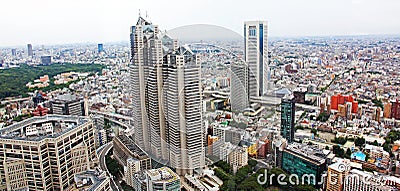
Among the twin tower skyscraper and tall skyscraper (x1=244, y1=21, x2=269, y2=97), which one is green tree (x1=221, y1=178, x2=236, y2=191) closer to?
the twin tower skyscraper

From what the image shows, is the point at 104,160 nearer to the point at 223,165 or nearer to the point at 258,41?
the point at 223,165

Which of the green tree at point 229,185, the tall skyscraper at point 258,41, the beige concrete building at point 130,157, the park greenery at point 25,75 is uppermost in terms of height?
the tall skyscraper at point 258,41

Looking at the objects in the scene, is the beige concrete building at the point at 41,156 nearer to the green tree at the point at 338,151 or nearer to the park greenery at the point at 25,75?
the green tree at the point at 338,151

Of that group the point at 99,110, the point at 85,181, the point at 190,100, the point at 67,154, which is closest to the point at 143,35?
the point at 190,100

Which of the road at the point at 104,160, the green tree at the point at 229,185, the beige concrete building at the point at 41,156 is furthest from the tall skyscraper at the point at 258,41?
the beige concrete building at the point at 41,156

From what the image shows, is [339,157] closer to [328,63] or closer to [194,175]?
[194,175]

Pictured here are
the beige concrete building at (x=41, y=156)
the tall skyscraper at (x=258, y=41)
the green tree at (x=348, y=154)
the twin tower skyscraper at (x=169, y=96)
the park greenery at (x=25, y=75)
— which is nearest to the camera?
the twin tower skyscraper at (x=169, y=96)

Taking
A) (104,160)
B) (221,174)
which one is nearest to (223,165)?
(221,174)
